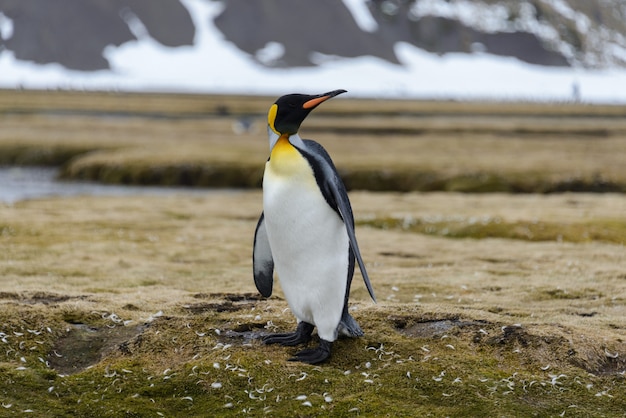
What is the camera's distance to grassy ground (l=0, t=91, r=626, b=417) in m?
11.1

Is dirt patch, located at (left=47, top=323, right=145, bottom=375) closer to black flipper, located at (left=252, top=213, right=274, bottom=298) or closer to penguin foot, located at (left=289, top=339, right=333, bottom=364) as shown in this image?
black flipper, located at (left=252, top=213, right=274, bottom=298)

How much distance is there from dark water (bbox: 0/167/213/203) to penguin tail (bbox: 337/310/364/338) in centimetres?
2934

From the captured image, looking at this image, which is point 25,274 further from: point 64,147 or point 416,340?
point 64,147

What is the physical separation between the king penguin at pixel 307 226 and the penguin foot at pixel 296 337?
1cm

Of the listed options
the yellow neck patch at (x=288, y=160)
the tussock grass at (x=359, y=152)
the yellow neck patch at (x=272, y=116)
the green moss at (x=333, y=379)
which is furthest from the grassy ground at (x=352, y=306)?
the tussock grass at (x=359, y=152)

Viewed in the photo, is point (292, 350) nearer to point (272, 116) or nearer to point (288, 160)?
point (288, 160)

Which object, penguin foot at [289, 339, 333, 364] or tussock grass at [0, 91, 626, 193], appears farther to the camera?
tussock grass at [0, 91, 626, 193]

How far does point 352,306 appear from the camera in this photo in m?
14.3

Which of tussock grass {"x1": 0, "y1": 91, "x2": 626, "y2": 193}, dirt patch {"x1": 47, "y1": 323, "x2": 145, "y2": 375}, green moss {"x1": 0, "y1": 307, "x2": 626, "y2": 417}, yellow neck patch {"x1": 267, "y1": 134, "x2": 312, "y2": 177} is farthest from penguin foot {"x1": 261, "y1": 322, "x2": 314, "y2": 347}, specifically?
tussock grass {"x1": 0, "y1": 91, "x2": 626, "y2": 193}

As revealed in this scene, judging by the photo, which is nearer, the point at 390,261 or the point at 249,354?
the point at 249,354

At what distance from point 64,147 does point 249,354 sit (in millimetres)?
48808

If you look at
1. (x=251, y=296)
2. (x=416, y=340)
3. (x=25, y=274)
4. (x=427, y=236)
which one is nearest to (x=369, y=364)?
Result: (x=416, y=340)

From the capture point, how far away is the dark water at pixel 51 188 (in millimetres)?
40875

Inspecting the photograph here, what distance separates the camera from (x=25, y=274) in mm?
18594
